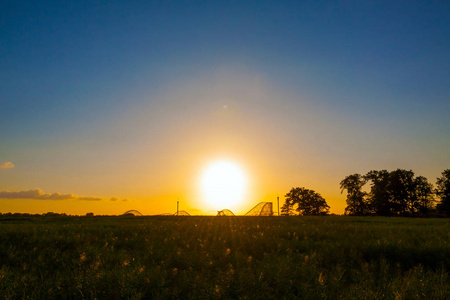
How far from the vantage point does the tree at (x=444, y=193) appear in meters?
72.8

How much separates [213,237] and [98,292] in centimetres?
515

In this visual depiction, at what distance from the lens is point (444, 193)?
74.6 meters

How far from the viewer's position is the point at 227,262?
750cm

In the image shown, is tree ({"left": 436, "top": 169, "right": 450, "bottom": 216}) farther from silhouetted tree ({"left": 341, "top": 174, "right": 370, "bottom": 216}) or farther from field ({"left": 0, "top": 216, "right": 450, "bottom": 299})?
field ({"left": 0, "top": 216, "right": 450, "bottom": 299})

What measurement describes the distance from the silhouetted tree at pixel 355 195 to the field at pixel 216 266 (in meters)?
82.3

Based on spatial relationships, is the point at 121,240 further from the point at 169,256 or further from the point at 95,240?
the point at 169,256

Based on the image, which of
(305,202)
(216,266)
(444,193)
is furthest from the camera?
(305,202)

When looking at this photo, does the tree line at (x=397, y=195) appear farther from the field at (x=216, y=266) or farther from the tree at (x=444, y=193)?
the field at (x=216, y=266)

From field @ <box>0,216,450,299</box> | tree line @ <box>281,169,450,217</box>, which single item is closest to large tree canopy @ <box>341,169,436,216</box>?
tree line @ <box>281,169,450,217</box>

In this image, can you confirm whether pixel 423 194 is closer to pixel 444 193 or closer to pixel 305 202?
pixel 444 193

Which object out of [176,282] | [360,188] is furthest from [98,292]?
[360,188]

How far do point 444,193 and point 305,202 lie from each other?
37.4 metres

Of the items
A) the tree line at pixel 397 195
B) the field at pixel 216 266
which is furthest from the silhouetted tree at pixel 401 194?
the field at pixel 216 266

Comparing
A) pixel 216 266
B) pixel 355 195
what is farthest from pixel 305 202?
pixel 216 266
